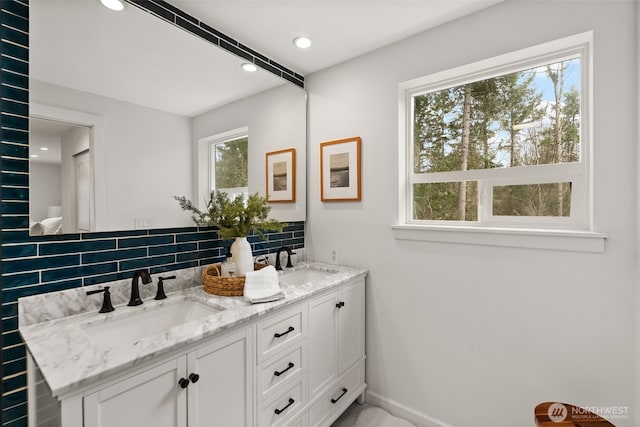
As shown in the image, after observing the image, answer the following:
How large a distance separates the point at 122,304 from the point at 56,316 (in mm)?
238

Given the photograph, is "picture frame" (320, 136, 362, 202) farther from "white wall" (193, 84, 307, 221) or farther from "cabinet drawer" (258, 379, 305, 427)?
"cabinet drawer" (258, 379, 305, 427)

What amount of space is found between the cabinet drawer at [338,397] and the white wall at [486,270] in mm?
146

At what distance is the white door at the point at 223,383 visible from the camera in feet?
3.82

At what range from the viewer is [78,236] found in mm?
1348

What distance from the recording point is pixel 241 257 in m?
1.74

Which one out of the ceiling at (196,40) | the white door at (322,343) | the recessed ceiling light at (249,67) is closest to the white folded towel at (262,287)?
the white door at (322,343)

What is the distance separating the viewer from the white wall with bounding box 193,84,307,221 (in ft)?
6.21

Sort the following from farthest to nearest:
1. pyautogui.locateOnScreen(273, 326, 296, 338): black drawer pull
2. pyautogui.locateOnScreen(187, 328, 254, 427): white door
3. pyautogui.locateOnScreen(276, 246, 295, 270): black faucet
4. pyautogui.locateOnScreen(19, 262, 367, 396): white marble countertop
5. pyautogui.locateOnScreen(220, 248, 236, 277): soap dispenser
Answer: pyautogui.locateOnScreen(276, 246, 295, 270): black faucet < pyautogui.locateOnScreen(220, 248, 236, 277): soap dispenser < pyautogui.locateOnScreen(273, 326, 296, 338): black drawer pull < pyautogui.locateOnScreen(187, 328, 254, 427): white door < pyautogui.locateOnScreen(19, 262, 367, 396): white marble countertop

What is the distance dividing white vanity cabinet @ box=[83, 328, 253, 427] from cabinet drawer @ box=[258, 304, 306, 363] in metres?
0.07

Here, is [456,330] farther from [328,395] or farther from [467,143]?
[467,143]

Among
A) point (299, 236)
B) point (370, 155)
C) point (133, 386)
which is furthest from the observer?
point (299, 236)

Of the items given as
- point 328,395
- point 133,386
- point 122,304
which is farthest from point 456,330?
point 122,304

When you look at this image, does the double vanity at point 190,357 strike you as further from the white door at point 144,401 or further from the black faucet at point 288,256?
the black faucet at point 288,256

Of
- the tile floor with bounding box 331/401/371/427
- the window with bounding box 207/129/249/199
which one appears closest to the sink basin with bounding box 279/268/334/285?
the window with bounding box 207/129/249/199
